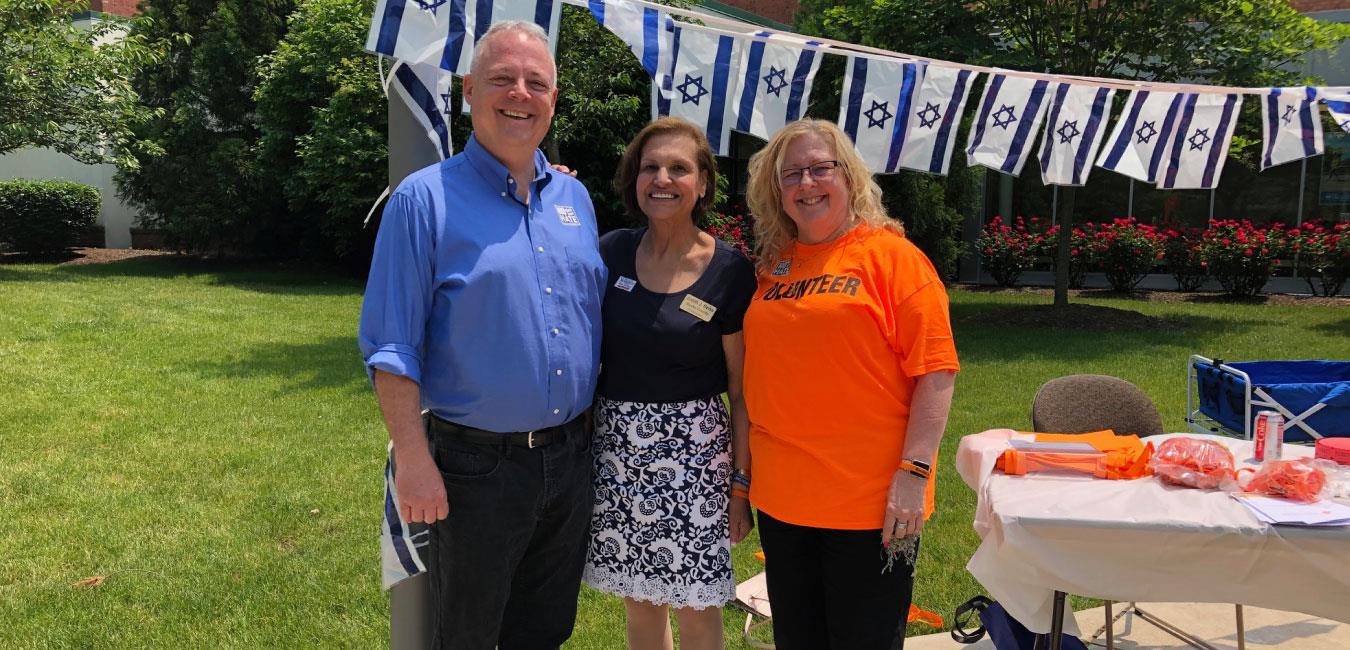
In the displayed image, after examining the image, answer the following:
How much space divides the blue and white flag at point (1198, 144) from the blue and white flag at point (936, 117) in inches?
82.0

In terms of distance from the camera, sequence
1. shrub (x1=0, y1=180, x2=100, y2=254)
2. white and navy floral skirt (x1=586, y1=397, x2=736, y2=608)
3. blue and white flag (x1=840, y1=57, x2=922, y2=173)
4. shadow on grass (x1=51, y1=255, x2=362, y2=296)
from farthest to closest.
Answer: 1. shrub (x1=0, y1=180, x2=100, y2=254)
2. shadow on grass (x1=51, y1=255, x2=362, y2=296)
3. blue and white flag (x1=840, y1=57, x2=922, y2=173)
4. white and navy floral skirt (x1=586, y1=397, x2=736, y2=608)

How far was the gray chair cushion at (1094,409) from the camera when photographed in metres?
3.73

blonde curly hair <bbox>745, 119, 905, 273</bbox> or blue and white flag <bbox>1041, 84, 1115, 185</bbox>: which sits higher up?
blue and white flag <bbox>1041, 84, 1115, 185</bbox>

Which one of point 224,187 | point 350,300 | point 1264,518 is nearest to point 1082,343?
point 1264,518

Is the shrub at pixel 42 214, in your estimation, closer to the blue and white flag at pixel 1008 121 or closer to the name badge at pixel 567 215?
the blue and white flag at pixel 1008 121

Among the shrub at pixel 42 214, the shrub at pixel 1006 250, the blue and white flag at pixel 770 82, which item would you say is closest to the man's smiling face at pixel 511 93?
the blue and white flag at pixel 770 82

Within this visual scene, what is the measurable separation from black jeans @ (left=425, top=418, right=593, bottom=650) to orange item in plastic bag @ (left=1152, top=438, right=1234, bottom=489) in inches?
71.7

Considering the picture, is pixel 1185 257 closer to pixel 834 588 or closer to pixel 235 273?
pixel 834 588

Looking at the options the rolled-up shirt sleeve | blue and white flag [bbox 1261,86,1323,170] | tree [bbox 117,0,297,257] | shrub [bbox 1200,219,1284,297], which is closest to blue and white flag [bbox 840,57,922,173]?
the rolled-up shirt sleeve

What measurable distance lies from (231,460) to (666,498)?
A: 4.31m

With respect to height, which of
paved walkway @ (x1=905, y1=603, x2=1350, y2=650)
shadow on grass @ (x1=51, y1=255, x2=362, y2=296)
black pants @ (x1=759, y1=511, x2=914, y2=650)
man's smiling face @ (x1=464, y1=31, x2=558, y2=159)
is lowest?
paved walkway @ (x1=905, y1=603, x2=1350, y2=650)

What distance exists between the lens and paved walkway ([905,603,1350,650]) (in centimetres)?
365

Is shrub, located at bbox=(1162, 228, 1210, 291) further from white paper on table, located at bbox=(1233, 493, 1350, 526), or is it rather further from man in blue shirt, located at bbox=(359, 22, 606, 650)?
man in blue shirt, located at bbox=(359, 22, 606, 650)

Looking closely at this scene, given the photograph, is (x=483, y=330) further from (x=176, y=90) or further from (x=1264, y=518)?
(x=176, y=90)
